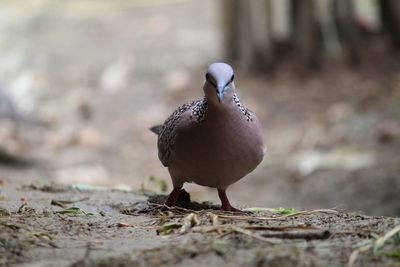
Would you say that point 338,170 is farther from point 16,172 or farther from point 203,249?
point 203,249

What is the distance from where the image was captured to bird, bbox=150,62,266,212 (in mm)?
3762

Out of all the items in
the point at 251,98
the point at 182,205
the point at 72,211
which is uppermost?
the point at 251,98

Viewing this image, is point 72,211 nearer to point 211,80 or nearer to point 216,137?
point 216,137

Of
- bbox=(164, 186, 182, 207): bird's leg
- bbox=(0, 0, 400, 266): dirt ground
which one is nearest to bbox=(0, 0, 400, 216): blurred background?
bbox=(0, 0, 400, 266): dirt ground

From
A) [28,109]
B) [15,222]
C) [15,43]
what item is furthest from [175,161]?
[15,43]

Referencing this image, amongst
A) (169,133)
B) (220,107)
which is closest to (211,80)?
(220,107)

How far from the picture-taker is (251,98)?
436 inches

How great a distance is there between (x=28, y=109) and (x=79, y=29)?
497 centimetres

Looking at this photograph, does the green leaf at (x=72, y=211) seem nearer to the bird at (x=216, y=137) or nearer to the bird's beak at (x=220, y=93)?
the bird at (x=216, y=137)

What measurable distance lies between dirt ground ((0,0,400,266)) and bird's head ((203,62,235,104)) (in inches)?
28.6

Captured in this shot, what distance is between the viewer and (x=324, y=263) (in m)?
2.63

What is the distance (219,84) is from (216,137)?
1.23 feet

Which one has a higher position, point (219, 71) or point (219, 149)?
point (219, 71)

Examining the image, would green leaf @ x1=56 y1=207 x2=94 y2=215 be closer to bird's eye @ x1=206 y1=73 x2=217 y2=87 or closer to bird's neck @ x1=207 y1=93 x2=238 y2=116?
bird's neck @ x1=207 y1=93 x2=238 y2=116
